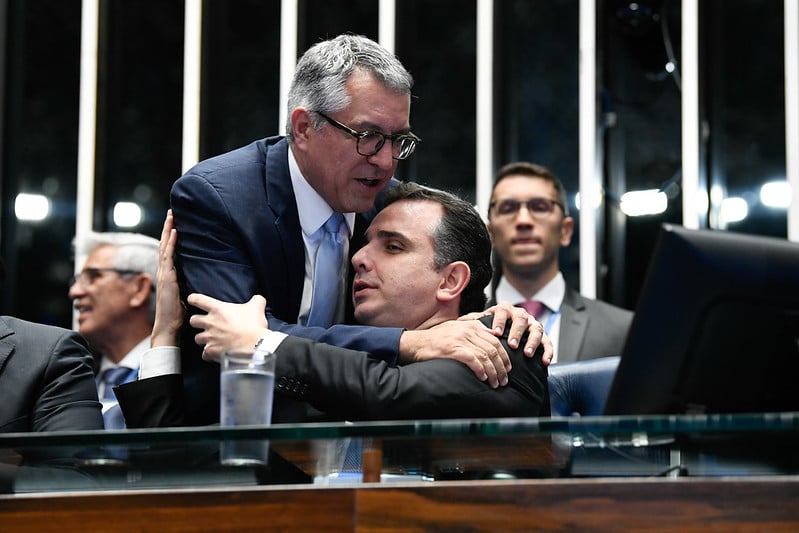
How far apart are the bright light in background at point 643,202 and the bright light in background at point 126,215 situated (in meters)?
2.02

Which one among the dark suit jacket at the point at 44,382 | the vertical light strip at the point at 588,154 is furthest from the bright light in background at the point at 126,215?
the dark suit jacket at the point at 44,382

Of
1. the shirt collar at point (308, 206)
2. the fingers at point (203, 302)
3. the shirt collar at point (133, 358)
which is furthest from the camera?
the shirt collar at point (133, 358)

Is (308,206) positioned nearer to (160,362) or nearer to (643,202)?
(160,362)

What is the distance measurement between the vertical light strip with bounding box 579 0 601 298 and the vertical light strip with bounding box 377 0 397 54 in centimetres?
79

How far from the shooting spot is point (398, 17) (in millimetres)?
4855

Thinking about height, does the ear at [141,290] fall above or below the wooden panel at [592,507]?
above

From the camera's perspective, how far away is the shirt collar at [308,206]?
2.26m

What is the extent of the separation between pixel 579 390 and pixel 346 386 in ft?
1.62

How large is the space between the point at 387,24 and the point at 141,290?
164 centimetres

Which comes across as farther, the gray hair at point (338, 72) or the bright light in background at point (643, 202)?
the bright light in background at point (643, 202)

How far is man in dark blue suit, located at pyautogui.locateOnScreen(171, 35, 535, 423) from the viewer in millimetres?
2150

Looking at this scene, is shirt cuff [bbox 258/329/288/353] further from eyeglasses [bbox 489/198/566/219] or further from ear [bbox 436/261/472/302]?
eyeglasses [bbox 489/198/566/219]

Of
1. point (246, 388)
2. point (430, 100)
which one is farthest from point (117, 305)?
point (246, 388)

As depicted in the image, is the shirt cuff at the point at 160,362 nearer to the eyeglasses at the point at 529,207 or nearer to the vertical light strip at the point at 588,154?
the eyeglasses at the point at 529,207
